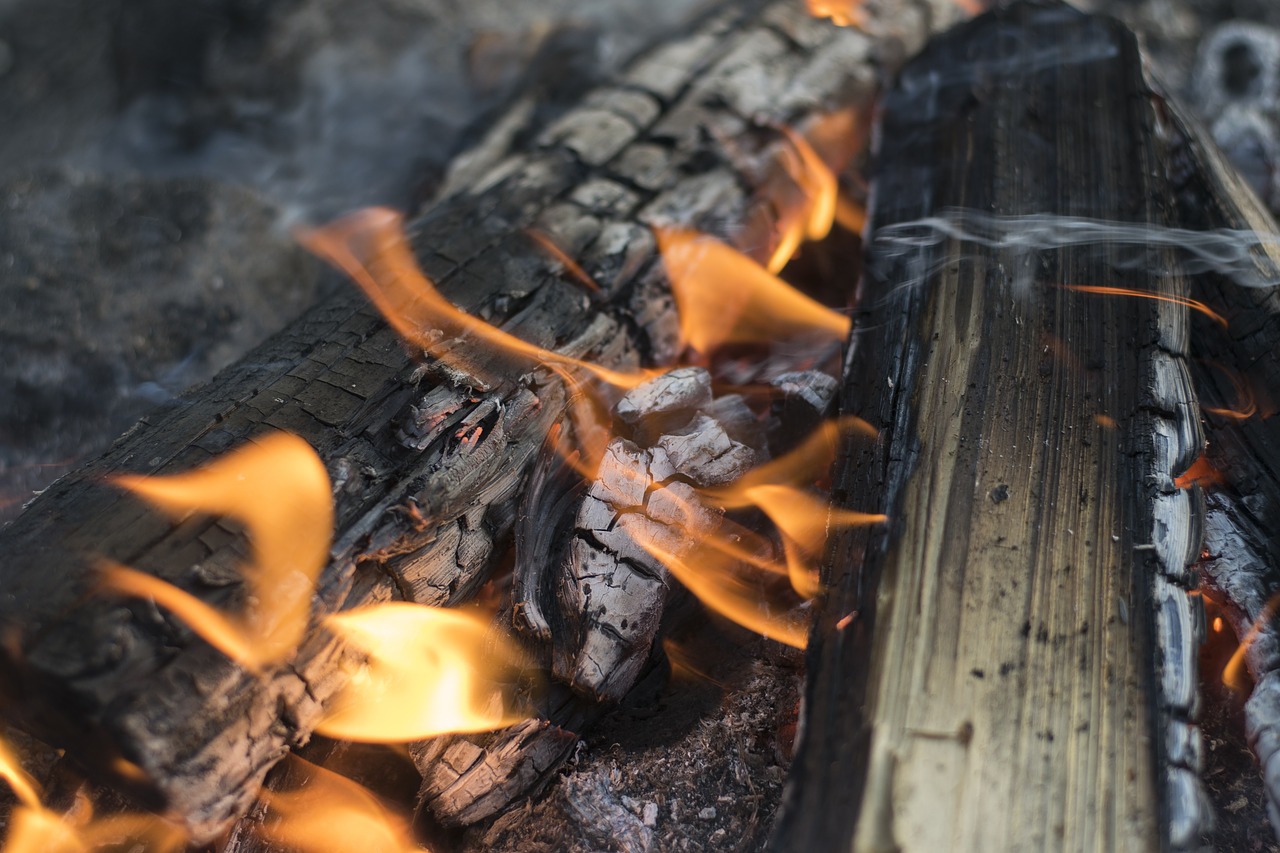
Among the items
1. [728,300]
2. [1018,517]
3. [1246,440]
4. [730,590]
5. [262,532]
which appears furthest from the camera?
[728,300]

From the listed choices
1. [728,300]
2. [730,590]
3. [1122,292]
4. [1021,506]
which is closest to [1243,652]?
[1021,506]

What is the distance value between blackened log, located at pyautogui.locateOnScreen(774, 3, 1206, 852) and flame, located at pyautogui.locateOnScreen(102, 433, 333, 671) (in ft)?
3.15

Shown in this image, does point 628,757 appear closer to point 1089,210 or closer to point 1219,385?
point 1219,385

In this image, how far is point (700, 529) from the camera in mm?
1983

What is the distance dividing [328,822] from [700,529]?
1.02 m

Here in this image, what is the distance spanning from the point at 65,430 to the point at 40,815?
1294 mm

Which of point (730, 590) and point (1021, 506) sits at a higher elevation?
point (1021, 506)

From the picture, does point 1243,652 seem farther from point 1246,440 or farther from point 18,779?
point 18,779

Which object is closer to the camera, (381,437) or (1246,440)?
(381,437)

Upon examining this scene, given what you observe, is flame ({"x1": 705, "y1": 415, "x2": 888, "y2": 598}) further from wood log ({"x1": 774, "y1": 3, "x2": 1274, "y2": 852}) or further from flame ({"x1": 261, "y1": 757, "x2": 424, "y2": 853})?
flame ({"x1": 261, "y1": 757, "x2": 424, "y2": 853})

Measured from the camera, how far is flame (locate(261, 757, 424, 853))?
1.73 metres

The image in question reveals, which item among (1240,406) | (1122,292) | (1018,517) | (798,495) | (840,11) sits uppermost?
(840,11)

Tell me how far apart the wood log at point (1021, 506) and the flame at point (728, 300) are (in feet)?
0.91

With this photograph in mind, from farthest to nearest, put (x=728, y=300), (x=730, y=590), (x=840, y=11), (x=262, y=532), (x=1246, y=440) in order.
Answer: (x=840, y=11)
(x=728, y=300)
(x=730, y=590)
(x=1246, y=440)
(x=262, y=532)
